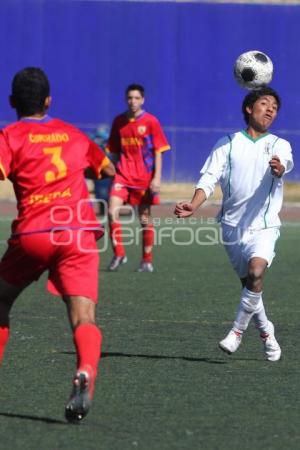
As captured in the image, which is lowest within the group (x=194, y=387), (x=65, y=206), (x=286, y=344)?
(x=286, y=344)

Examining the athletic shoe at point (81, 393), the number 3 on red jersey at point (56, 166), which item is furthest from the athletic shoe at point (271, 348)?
the number 3 on red jersey at point (56, 166)

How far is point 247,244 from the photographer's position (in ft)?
28.9

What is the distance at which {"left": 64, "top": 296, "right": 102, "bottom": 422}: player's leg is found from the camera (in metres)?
6.39

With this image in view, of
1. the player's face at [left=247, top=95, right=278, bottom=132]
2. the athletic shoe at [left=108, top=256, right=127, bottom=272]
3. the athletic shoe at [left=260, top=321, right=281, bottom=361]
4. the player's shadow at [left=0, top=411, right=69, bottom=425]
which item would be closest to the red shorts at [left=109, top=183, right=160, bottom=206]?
the athletic shoe at [left=108, top=256, right=127, bottom=272]

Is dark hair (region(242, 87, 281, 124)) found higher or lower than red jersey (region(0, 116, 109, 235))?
lower

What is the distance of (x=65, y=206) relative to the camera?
667cm

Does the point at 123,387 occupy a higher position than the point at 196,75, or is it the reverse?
the point at 123,387

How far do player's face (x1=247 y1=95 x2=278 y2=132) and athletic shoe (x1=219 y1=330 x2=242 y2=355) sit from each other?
1.44 metres

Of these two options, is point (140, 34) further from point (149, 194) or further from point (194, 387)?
point (194, 387)

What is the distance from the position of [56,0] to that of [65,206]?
22.1 m

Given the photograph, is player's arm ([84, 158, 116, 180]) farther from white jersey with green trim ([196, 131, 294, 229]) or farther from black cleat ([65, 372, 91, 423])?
white jersey with green trim ([196, 131, 294, 229])

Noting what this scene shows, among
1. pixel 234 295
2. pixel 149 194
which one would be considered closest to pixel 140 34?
pixel 149 194

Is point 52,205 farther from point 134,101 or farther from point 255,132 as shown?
point 134,101

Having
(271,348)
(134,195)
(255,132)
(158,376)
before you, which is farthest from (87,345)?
(134,195)
